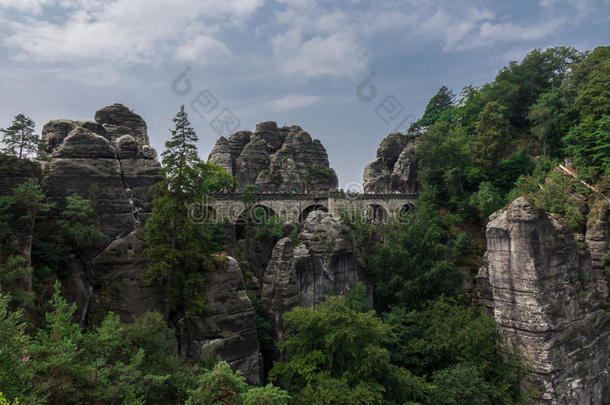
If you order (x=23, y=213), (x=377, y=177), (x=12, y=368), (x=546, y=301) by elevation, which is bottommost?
(x=546, y=301)

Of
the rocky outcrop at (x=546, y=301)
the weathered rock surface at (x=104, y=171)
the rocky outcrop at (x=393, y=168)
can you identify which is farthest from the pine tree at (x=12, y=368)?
the rocky outcrop at (x=393, y=168)

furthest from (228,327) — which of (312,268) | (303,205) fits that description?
(303,205)

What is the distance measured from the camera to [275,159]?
128 ft

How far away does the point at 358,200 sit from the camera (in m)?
35.3

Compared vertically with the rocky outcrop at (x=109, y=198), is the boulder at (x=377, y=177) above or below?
above

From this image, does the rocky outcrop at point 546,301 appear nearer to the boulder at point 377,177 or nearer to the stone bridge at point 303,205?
the stone bridge at point 303,205

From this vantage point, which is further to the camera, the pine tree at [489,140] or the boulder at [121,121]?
the pine tree at [489,140]

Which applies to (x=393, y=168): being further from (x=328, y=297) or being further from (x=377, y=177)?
(x=328, y=297)

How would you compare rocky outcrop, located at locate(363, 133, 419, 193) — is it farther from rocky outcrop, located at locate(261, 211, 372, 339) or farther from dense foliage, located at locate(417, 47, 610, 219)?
rocky outcrop, located at locate(261, 211, 372, 339)

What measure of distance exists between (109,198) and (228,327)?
9.10 meters

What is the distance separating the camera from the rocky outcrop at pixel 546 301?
1805 centimetres

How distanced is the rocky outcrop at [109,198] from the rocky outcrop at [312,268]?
6.76 meters

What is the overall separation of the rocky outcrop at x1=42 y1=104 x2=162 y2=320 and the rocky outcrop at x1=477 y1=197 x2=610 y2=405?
18910mm

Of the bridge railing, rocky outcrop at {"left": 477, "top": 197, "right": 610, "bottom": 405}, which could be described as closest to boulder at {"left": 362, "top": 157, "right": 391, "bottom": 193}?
the bridge railing
